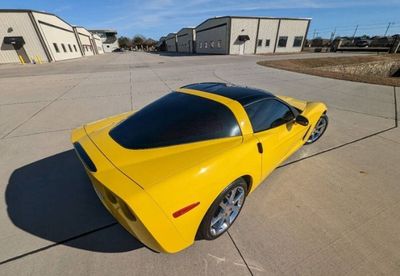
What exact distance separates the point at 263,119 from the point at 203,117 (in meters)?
0.79

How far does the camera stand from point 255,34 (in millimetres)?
31531

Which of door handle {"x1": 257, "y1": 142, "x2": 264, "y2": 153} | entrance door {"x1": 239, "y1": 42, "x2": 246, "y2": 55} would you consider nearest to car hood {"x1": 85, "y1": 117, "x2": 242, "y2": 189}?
door handle {"x1": 257, "y1": 142, "x2": 264, "y2": 153}

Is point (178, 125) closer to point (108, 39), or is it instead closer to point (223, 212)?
Answer: point (223, 212)

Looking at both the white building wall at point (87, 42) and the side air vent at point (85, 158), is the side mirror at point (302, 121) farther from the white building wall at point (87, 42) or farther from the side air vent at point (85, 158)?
the white building wall at point (87, 42)

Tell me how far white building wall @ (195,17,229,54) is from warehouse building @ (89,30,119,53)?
6415 cm

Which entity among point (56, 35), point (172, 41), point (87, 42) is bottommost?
point (172, 41)

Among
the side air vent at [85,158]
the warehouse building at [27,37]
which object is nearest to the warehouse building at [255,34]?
the warehouse building at [27,37]

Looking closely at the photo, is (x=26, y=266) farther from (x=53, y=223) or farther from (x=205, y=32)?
(x=205, y=32)

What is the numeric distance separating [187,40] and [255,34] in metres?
24.0

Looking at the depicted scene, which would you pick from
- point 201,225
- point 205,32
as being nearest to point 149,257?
point 201,225

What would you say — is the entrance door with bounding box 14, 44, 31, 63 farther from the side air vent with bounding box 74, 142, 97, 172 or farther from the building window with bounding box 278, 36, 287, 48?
the building window with bounding box 278, 36, 287, 48

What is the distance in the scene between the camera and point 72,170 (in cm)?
292

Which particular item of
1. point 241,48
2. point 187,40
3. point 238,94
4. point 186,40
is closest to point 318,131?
point 238,94

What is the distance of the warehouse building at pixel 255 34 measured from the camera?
99.8ft
